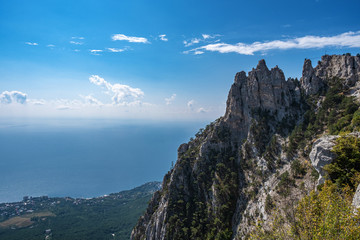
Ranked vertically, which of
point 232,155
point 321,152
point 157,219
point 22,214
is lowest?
point 22,214

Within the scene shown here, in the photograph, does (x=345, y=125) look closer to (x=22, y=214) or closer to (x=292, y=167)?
(x=292, y=167)

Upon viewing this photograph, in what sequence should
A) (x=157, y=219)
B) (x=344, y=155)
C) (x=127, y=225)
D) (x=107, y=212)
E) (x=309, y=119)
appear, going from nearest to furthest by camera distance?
(x=344, y=155) < (x=309, y=119) < (x=157, y=219) < (x=127, y=225) < (x=107, y=212)

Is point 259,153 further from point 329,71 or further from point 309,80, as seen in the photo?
point 329,71

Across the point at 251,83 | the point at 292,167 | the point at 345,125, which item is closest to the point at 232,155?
the point at 292,167

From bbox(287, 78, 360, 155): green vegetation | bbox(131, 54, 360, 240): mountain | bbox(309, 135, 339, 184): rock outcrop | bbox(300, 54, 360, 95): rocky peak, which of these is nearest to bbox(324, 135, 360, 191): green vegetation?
bbox(309, 135, 339, 184): rock outcrop

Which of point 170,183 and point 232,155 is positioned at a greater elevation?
point 232,155

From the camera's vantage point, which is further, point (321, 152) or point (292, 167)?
point (292, 167)
